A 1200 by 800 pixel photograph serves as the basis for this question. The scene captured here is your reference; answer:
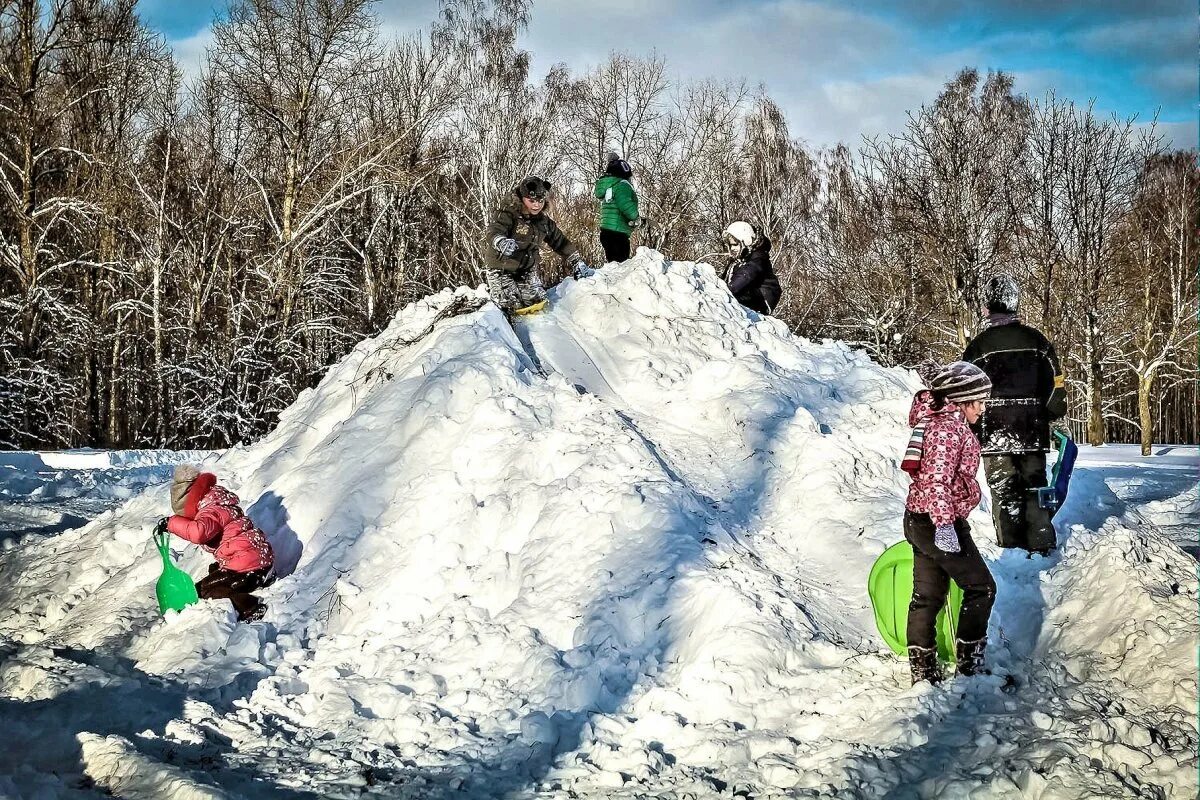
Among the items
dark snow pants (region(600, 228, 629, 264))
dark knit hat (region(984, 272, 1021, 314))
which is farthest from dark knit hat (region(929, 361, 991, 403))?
dark snow pants (region(600, 228, 629, 264))

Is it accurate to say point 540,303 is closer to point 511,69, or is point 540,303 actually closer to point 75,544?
point 75,544

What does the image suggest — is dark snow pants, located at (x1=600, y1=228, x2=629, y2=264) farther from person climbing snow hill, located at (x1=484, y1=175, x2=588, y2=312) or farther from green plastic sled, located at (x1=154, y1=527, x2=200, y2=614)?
green plastic sled, located at (x1=154, y1=527, x2=200, y2=614)

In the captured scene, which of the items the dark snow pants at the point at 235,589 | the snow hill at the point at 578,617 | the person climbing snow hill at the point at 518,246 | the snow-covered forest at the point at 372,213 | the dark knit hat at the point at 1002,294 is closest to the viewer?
the snow hill at the point at 578,617

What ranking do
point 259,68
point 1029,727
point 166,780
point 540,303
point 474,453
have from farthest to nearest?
point 259,68 → point 540,303 → point 474,453 → point 1029,727 → point 166,780

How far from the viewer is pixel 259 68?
1956cm

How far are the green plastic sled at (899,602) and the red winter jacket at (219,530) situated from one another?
11.2 feet

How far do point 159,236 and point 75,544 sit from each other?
11.5 metres

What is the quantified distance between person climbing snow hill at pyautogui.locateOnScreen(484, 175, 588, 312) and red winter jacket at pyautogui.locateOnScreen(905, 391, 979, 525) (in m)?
4.03

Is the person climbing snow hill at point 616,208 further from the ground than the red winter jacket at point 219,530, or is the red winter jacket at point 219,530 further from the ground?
the person climbing snow hill at point 616,208

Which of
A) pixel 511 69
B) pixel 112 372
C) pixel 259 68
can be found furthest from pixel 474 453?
pixel 511 69

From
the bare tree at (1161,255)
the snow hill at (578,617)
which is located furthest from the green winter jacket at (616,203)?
the bare tree at (1161,255)

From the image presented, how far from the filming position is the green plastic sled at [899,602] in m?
4.27

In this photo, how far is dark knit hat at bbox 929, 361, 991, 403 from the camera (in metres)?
4.20

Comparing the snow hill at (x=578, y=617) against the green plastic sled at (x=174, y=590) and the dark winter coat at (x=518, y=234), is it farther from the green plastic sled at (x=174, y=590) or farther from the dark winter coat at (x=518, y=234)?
the dark winter coat at (x=518, y=234)
